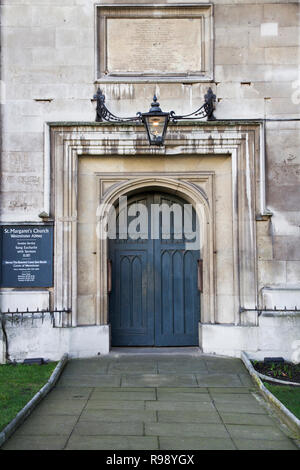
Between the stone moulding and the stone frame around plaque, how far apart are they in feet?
3.13

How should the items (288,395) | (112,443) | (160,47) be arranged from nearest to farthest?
(112,443) → (288,395) → (160,47)

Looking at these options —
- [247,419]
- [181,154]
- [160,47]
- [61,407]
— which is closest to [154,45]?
[160,47]

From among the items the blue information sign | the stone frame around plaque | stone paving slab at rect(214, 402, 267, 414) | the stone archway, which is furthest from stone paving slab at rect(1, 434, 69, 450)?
the stone frame around plaque

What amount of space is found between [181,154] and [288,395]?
14.4 ft

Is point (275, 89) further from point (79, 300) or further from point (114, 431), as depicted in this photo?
point (114, 431)

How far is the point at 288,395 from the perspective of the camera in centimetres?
617

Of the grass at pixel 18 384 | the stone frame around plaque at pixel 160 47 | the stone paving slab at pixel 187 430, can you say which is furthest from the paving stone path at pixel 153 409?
the stone frame around plaque at pixel 160 47

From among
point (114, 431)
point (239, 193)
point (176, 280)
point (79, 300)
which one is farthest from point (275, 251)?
point (114, 431)

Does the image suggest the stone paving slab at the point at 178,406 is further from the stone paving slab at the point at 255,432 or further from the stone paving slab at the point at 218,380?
the stone paving slab at the point at 218,380

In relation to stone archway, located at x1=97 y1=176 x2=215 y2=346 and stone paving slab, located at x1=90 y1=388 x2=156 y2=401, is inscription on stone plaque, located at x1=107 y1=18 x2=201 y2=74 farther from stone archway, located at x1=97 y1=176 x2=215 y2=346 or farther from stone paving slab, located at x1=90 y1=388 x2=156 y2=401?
stone paving slab, located at x1=90 y1=388 x2=156 y2=401

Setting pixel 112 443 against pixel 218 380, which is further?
pixel 218 380

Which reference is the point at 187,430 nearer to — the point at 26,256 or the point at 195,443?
the point at 195,443

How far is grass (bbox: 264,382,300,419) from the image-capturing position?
5547 millimetres

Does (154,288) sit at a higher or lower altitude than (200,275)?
lower
